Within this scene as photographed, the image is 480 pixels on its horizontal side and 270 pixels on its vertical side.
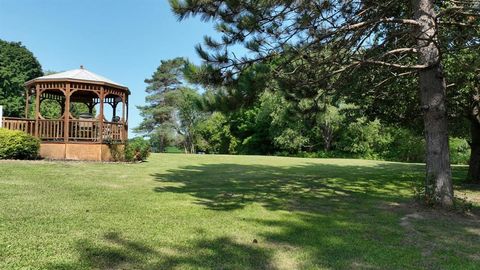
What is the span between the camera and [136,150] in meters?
16.6

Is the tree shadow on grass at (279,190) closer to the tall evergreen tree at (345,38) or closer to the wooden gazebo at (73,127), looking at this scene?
the tall evergreen tree at (345,38)

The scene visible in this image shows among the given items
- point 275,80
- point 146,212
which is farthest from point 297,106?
point 146,212

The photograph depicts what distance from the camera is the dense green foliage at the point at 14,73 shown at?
3822 centimetres

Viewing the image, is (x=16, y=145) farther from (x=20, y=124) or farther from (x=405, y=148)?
(x=405, y=148)

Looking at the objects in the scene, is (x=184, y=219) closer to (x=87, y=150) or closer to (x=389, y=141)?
(x=87, y=150)

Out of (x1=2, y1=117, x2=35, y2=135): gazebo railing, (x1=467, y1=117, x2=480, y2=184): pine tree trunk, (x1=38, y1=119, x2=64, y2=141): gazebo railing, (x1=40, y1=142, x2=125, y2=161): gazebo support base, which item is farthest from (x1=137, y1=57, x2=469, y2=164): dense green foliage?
(x1=2, y1=117, x2=35, y2=135): gazebo railing

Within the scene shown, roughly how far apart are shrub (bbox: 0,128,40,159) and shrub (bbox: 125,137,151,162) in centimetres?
331

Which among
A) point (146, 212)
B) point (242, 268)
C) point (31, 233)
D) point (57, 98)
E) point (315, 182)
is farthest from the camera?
point (57, 98)

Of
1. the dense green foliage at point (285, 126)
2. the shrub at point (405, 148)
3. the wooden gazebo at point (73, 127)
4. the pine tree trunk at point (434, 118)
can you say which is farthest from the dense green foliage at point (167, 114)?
the pine tree trunk at point (434, 118)

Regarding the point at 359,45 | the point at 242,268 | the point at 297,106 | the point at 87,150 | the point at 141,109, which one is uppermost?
the point at 141,109

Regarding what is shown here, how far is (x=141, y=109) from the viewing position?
54906 mm

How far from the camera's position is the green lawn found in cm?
407

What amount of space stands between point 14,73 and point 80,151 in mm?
29279

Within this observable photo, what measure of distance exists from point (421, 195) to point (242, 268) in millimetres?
5199
